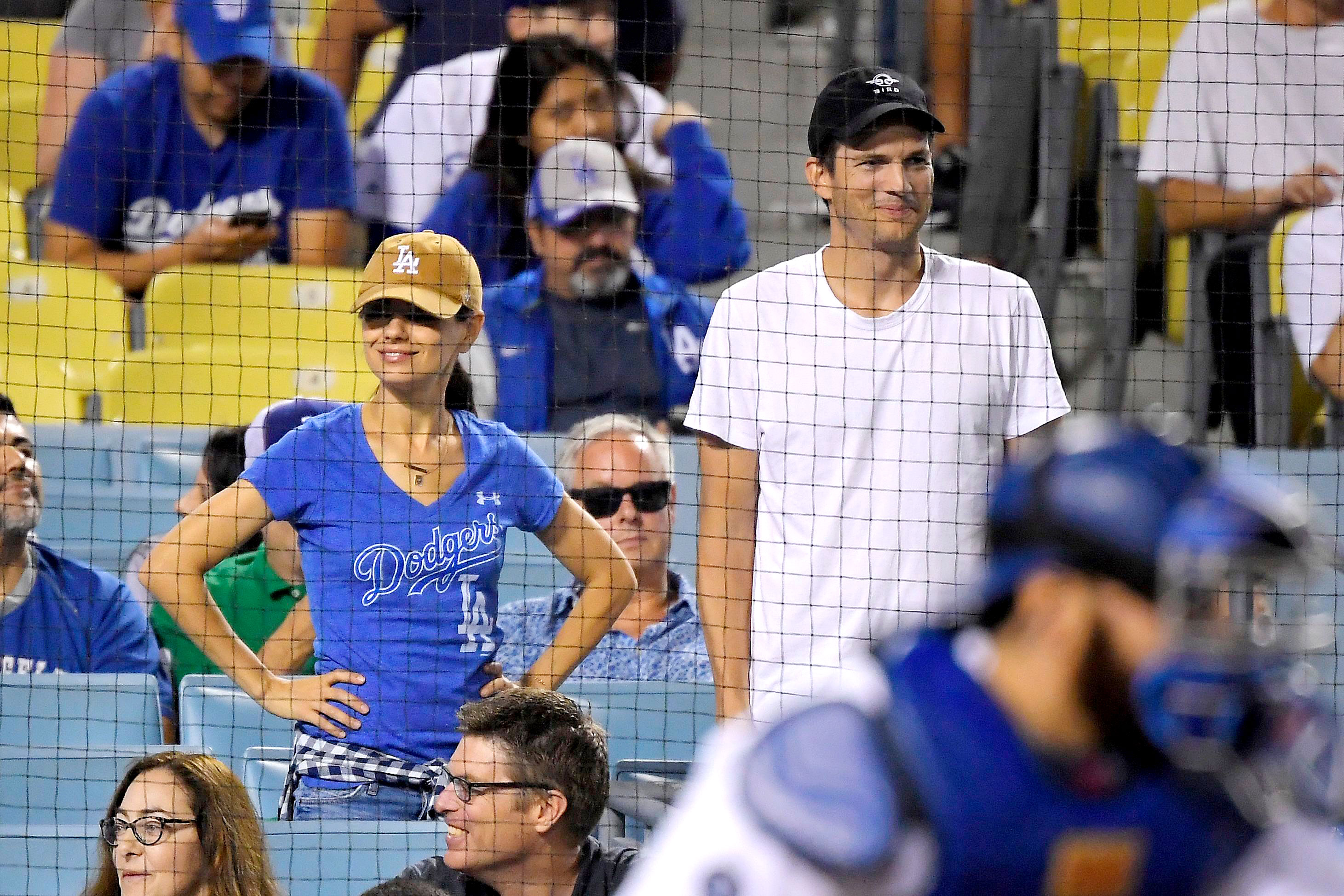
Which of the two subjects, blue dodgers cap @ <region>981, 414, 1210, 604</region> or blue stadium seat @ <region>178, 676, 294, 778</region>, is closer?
blue dodgers cap @ <region>981, 414, 1210, 604</region>

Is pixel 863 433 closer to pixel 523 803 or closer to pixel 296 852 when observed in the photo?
pixel 523 803

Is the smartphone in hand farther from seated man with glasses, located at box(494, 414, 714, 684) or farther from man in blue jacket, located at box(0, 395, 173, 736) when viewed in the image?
seated man with glasses, located at box(494, 414, 714, 684)

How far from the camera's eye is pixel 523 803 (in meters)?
3.00

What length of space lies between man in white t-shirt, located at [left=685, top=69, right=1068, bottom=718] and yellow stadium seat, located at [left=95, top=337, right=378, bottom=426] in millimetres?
1933

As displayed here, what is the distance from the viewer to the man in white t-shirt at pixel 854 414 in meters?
3.33

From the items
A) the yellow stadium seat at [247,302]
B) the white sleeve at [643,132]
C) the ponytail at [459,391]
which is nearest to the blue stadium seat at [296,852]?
the ponytail at [459,391]

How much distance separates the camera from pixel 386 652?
3455 mm

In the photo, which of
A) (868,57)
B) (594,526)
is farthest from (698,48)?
(594,526)

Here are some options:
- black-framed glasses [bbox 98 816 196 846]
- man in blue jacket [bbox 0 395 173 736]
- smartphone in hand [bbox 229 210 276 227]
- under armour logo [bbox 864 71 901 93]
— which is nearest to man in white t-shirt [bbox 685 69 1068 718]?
under armour logo [bbox 864 71 901 93]

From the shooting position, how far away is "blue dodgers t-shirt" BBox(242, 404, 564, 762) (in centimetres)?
344

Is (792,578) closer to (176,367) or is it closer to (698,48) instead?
(176,367)

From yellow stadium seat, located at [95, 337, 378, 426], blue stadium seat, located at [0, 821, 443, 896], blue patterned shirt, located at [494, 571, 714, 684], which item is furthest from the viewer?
yellow stadium seat, located at [95, 337, 378, 426]

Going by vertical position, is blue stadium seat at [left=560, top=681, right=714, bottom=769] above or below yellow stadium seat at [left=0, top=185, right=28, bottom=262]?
below

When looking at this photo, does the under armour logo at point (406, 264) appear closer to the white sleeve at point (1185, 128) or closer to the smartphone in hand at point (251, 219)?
the smartphone in hand at point (251, 219)
